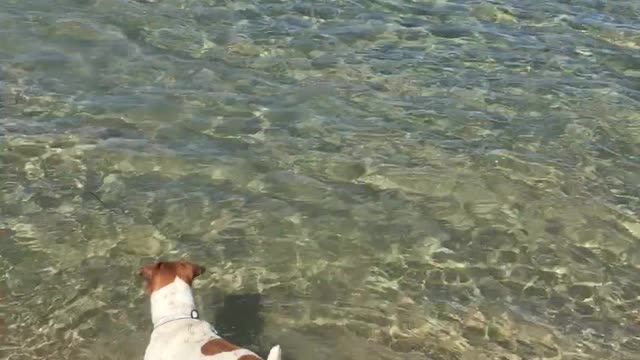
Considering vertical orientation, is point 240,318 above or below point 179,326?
below

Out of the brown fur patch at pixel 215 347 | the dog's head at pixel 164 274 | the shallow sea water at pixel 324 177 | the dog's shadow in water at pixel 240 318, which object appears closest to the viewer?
the brown fur patch at pixel 215 347

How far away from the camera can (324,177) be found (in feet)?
31.8

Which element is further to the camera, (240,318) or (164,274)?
(240,318)

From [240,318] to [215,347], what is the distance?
1.73 m

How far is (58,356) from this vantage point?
694 centimetres

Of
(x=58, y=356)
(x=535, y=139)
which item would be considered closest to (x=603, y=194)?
(x=535, y=139)

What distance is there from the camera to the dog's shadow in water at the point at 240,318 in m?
7.24

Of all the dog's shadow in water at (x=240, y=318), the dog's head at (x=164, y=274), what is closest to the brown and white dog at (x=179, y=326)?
the dog's head at (x=164, y=274)

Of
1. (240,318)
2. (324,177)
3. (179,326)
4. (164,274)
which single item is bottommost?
(240,318)

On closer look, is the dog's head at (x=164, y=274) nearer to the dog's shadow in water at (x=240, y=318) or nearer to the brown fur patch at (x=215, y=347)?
the brown fur patch at (x=215, y=347)

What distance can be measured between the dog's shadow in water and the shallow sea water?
20 millimetres

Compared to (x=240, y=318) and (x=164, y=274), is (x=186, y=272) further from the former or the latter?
(x=240, y=318)

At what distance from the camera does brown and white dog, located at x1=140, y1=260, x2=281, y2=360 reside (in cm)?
573

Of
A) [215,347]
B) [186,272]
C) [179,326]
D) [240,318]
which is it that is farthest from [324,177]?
[215,347]
